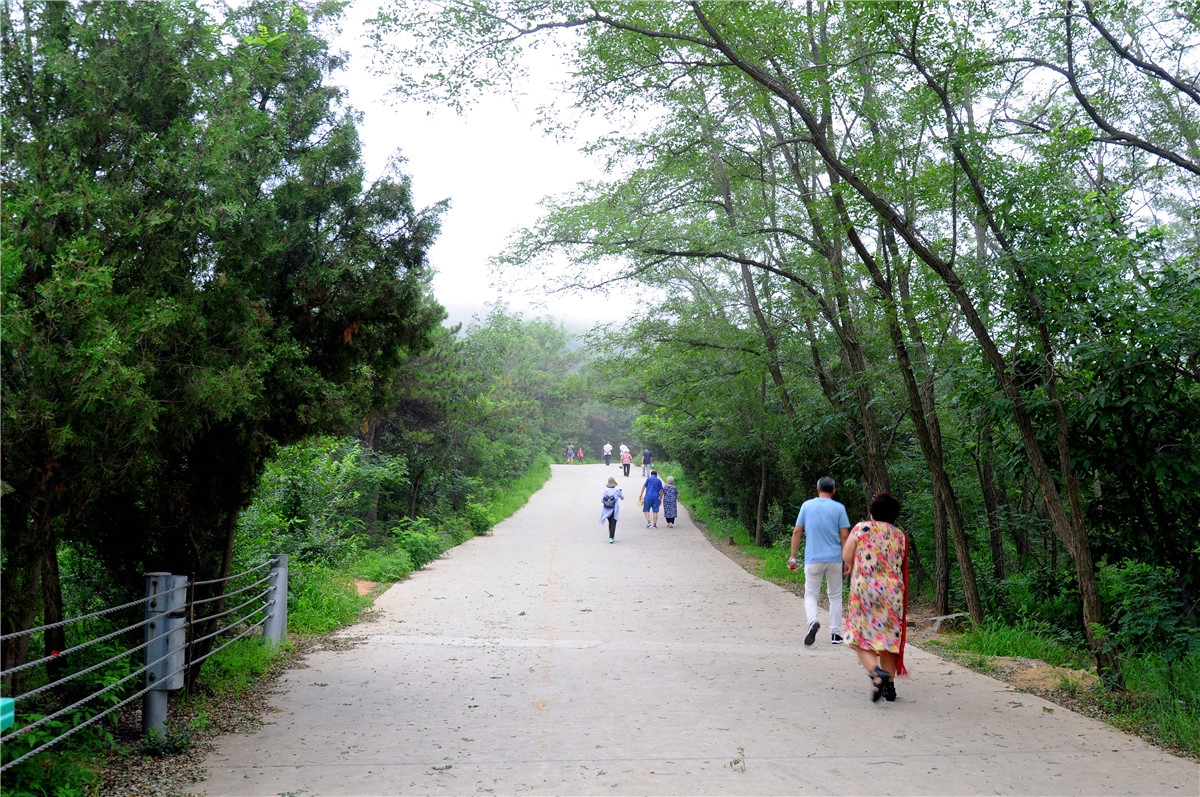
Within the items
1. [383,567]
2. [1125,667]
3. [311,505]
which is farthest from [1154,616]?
[383,567]

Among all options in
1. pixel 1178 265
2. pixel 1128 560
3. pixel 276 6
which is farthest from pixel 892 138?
pixel 276 6

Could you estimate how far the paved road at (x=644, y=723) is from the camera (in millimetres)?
5305

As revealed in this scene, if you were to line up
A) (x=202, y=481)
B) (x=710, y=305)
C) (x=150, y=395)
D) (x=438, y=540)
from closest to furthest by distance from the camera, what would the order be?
(x=150, y=395)
(x=202, y=481)
(x=710, y=305)
(x=438, y=540)

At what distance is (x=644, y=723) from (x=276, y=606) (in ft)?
14.7

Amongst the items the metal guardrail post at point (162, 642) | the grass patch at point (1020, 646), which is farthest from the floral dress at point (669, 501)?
the metal guardrail post at point (162, 642)

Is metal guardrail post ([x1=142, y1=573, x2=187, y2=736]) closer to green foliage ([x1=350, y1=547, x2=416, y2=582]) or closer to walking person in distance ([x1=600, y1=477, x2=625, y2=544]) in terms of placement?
green foliage ([x1=350, y1=547, x2=416, y2=582])

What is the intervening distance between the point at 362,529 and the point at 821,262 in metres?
12.3

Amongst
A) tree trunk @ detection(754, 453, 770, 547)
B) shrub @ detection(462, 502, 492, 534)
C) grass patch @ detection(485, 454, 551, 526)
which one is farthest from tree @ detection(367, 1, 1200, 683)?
grass patch @ detection(485, 454, 551, 526)

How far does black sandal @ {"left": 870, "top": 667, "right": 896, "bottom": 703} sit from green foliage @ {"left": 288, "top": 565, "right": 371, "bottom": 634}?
6.39 metres

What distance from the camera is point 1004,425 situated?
9.51 m

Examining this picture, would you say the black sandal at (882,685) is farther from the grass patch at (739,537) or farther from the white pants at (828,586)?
the grass patch at (739,537)

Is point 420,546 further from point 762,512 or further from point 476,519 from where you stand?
point 762,512

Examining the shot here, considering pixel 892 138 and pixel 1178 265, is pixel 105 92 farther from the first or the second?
pixel 1178 265

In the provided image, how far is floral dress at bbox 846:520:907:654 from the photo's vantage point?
24.2 feet
